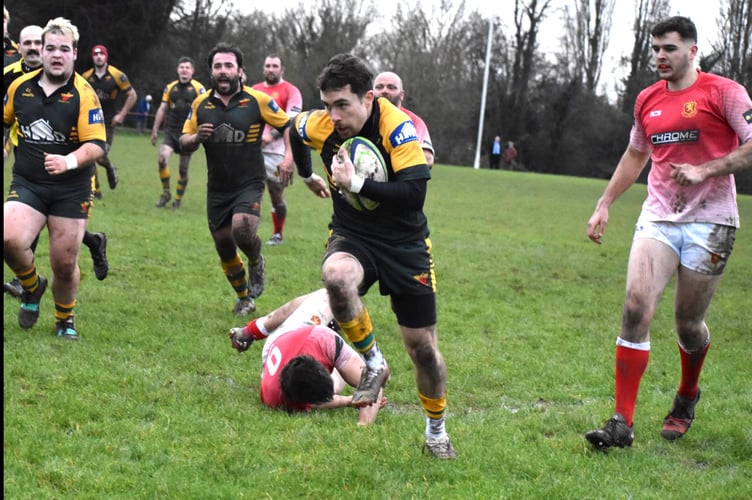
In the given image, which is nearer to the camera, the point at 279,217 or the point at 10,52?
the point at 10,52

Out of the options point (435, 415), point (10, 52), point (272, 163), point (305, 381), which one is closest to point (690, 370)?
point (435, 415)

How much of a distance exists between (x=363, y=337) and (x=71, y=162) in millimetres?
2883

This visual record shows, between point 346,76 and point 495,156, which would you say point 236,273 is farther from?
point 495,156

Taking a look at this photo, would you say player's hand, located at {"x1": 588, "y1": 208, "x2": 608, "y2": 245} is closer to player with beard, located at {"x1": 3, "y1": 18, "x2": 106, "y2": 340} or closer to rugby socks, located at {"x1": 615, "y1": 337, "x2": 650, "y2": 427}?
rugby socks, located at {"x1": 615, "y1": 337, "x2": 650, "y2": 427}

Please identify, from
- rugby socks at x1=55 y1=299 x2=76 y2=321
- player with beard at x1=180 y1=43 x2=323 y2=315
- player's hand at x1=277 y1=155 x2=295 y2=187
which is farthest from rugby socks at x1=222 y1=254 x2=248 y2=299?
rugby socks at x1=55 y1=299 x2=76 y2=321

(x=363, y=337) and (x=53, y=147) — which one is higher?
(x=53, y=147)

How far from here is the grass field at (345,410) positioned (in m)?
4.46

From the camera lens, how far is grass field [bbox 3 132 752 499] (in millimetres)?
4461

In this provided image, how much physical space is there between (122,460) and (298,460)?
866 mm

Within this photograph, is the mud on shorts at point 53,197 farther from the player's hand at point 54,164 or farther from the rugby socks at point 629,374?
the rugby socks at point 629,374

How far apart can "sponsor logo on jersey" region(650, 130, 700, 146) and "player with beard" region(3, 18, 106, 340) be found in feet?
12.7

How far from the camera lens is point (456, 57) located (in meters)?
53.0

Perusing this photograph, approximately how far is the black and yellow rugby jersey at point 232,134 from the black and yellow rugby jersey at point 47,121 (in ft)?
5.40

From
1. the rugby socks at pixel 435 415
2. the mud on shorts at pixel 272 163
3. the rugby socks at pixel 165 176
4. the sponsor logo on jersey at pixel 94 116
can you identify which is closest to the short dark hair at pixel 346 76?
the rugby socks at pixel 435 415
